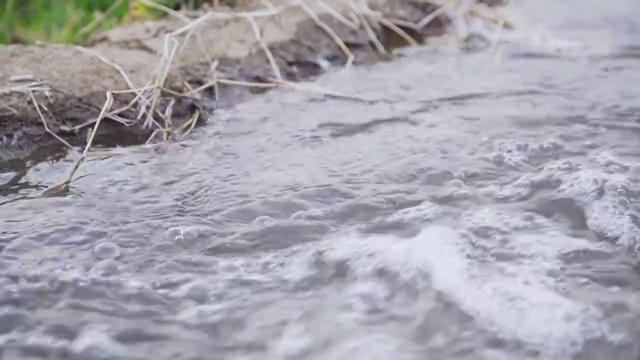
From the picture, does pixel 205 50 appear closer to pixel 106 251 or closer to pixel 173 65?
pixel 173 65

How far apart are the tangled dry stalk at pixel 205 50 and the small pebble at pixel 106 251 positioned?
0.37 meters

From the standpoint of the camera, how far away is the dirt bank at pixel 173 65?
318 cm

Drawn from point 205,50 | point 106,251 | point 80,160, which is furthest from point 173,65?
point 106,251

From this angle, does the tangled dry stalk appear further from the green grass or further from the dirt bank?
the green grass

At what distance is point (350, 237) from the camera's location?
2.51 metres

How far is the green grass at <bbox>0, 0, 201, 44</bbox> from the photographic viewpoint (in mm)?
3883

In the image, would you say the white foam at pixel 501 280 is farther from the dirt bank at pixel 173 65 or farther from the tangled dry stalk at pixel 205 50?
the dirt bank at pixel 173 65

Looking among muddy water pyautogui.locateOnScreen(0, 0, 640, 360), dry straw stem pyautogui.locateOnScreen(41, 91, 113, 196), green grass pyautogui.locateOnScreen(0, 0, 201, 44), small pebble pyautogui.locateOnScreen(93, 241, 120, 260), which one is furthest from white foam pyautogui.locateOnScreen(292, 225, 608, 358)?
green grass pyautogui.locateOnScreen(0, 0, 201, 44)

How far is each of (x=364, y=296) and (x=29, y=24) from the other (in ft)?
7.43

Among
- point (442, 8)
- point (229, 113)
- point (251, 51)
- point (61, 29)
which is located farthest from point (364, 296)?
point (442, 8)

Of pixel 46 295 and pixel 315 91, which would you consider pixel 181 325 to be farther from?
pixel 315 91

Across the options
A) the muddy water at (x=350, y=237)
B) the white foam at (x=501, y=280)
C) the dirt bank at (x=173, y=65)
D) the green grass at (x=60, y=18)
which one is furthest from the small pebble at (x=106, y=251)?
the green grass at (x=60, y=18)

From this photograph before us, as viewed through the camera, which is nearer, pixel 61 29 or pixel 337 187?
pixel 337 187

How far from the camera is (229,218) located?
264cm
